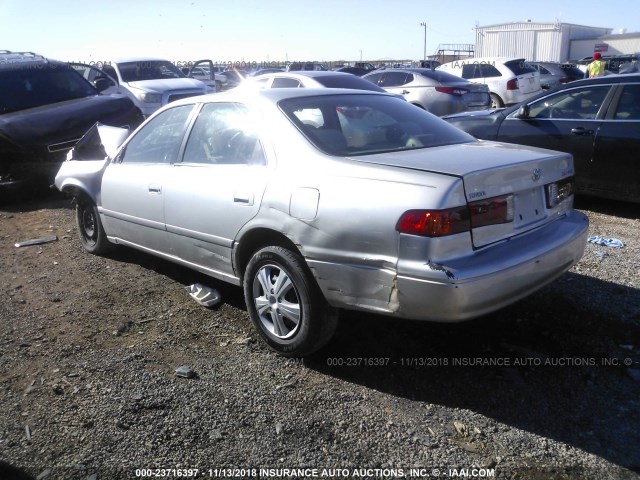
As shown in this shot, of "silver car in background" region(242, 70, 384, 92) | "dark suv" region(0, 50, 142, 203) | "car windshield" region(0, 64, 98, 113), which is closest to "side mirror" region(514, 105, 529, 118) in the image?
"silver car in background" region(242, 70, 384, 92)

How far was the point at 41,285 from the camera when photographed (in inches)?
201

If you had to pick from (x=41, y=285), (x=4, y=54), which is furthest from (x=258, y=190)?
(x=4, y=54)

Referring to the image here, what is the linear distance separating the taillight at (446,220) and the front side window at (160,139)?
2.25 meters

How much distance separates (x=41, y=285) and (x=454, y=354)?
11.6 feet

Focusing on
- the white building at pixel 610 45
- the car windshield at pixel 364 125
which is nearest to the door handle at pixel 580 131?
the car windshield at pixel 364 125

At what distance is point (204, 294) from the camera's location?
468cm

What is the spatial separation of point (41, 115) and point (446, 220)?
24.0ft

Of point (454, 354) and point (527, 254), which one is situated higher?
point (527, 254)

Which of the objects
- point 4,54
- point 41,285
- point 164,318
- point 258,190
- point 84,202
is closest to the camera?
point 258,190

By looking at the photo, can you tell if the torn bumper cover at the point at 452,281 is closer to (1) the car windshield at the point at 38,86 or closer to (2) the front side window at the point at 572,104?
(2) the front side window at the point at 572,104

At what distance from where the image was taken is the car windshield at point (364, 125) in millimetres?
3719

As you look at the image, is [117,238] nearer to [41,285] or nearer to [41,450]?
[41,285]

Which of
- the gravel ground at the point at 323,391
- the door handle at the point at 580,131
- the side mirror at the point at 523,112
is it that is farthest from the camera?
the side mirror at the point at 523,112

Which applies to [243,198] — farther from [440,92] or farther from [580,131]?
[440,92]
